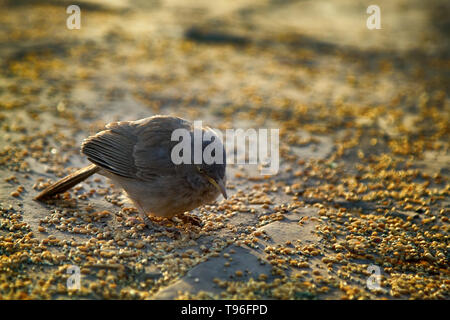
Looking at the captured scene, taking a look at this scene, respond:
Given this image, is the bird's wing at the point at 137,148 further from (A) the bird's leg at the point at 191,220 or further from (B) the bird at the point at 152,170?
(A) the bird's leg at the point at 191,220

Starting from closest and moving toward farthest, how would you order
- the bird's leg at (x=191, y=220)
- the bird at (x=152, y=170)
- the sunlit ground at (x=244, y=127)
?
the sunlit ground at (x=244, y=127)
the bird at (x=152, y=170)
the bird's leg at (x=191, y=220)

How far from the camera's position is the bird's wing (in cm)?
488

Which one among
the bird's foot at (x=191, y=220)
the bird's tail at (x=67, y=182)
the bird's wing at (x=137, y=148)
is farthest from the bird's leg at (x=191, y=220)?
the bird's tail at (x=67, y=182)

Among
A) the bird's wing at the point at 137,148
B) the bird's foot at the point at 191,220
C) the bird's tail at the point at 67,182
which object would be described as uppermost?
the bird's wing at the point at 137,148

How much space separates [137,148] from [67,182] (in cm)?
102

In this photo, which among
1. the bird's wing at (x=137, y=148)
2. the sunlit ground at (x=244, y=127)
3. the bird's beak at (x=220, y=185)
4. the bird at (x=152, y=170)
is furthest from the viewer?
the bird's wing at (x=137, y=148)

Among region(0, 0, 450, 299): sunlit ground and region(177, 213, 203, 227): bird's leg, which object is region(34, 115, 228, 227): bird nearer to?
region(177, 213, 203, 227): bird's leg

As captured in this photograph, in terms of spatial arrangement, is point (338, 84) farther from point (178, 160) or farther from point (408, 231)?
point (178, 160)

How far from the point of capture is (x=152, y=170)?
486 centimetres

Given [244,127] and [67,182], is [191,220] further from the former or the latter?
[244,127]

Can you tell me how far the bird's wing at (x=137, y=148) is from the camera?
192 inches

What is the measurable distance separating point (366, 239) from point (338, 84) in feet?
21.0
